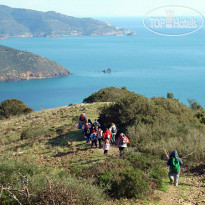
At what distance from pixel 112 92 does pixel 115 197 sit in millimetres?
23030

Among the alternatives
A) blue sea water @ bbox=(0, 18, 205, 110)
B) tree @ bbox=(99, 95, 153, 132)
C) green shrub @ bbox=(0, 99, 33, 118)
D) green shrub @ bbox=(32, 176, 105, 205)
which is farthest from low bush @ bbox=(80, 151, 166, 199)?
blue sea water @ bbox=(0, 18, 205, 110)

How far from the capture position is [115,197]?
707 cm

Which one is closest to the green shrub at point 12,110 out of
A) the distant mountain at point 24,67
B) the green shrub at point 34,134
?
the green shrub at point 34,134

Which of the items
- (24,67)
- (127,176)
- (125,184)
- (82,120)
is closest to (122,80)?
(24,67)

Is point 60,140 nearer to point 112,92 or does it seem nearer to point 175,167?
point 175,167

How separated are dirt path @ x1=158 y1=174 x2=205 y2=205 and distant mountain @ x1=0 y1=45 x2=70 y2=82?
456 feet

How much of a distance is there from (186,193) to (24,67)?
15944 centimetres

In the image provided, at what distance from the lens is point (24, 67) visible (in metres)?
158

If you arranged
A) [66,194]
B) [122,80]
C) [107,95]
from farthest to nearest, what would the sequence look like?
[122,80] < [107,95] < [66,194]

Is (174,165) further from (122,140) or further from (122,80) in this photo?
(122,80)

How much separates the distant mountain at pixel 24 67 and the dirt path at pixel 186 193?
13885 centimetres

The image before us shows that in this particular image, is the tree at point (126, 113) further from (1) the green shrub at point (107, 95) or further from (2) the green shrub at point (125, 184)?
(1) the green shrub at point (107, 95)

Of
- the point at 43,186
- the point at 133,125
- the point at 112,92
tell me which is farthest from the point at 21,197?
the point at 112,92

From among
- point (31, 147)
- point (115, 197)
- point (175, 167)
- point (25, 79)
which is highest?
point (175, 167)
